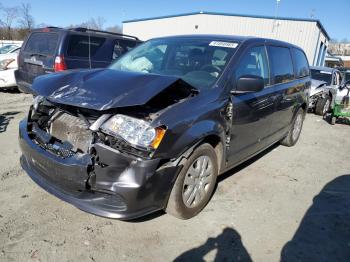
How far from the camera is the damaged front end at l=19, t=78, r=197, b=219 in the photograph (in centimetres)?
272

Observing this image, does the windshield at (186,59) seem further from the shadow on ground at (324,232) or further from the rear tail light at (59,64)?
the rear tail light at (59,64)

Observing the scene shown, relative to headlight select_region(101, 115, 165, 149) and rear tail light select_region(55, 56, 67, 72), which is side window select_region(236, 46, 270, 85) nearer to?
headlight select_region(101, 115, 165, 149)

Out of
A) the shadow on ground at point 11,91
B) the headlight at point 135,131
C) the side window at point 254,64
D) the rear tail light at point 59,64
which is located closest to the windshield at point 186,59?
the side window at point 254,64

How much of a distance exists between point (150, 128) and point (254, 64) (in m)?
2.01

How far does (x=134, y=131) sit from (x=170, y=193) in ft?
2.29

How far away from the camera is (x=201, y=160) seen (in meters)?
3.37

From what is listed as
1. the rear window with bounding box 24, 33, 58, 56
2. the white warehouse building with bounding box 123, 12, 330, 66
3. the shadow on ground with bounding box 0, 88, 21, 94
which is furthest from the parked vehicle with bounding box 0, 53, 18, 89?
the white warehouse building with bounding box 123, 12, 330, 66

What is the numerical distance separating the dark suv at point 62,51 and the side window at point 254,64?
11.8 ft

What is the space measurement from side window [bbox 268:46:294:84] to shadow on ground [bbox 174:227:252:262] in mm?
2499

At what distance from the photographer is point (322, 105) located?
11.0 m

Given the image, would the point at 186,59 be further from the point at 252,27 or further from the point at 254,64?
the point at 252,27

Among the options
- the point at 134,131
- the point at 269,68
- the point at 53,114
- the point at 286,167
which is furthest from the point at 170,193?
the point at 286,167

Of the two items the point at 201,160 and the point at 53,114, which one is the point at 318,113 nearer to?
the point at 201,160

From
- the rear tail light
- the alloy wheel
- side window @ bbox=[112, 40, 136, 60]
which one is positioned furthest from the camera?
side window @ bbox=[112, 40, 136, 60]
